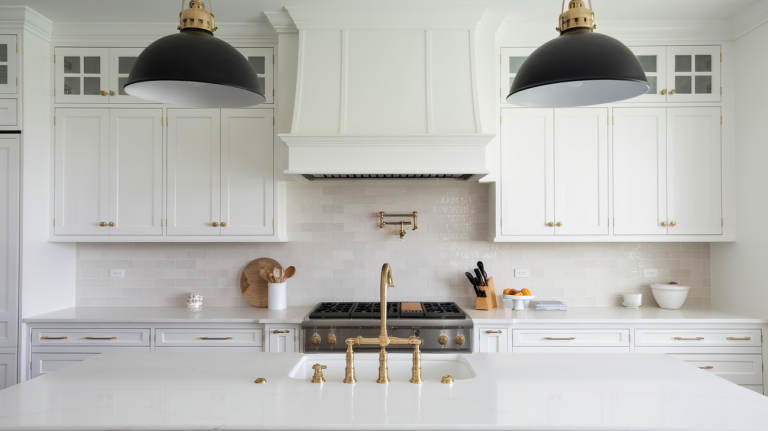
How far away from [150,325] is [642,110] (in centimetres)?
359

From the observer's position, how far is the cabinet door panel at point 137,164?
344cm

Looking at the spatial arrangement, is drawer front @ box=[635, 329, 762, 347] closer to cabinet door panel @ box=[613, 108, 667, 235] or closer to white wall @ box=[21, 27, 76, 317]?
cabinet door panel @ box=[613, 108, 667, 235]

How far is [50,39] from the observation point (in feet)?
11.3

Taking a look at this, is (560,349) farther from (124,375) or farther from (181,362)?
(124,375)

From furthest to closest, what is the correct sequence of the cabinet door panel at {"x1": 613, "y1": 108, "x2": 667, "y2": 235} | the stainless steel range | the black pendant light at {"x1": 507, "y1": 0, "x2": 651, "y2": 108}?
the cabinet door panel at {"x1": 613, "y1": 108, "x2": 667, "y2": 235} < the stainless steel range < the black pendant light at {"x1": 507, "y1": 0, "x2": 651, "y2": 108}

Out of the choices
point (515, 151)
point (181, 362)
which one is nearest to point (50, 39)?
point (181, 362)

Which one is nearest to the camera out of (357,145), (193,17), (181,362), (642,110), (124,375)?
(193,17)

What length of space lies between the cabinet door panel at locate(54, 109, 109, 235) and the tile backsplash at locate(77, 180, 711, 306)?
41 cm

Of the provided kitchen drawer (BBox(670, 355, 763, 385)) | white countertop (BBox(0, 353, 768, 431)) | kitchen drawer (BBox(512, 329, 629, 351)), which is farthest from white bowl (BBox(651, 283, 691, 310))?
white countertop (BBox(0, 353, 768, 431))

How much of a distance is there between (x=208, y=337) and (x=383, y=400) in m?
2.02

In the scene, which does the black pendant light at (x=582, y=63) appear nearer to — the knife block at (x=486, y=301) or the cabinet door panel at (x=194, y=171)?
the knife block at (x=486, y=301)

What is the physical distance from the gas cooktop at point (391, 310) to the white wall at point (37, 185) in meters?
1.83

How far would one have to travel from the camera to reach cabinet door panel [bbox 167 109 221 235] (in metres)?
3.43

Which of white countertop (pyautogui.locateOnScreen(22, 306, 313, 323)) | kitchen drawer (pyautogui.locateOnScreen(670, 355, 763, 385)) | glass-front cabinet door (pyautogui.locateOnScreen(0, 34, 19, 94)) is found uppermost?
glass-front cabinet door (pyautogui.locateOnScreen(0, 34, 19, 94))
